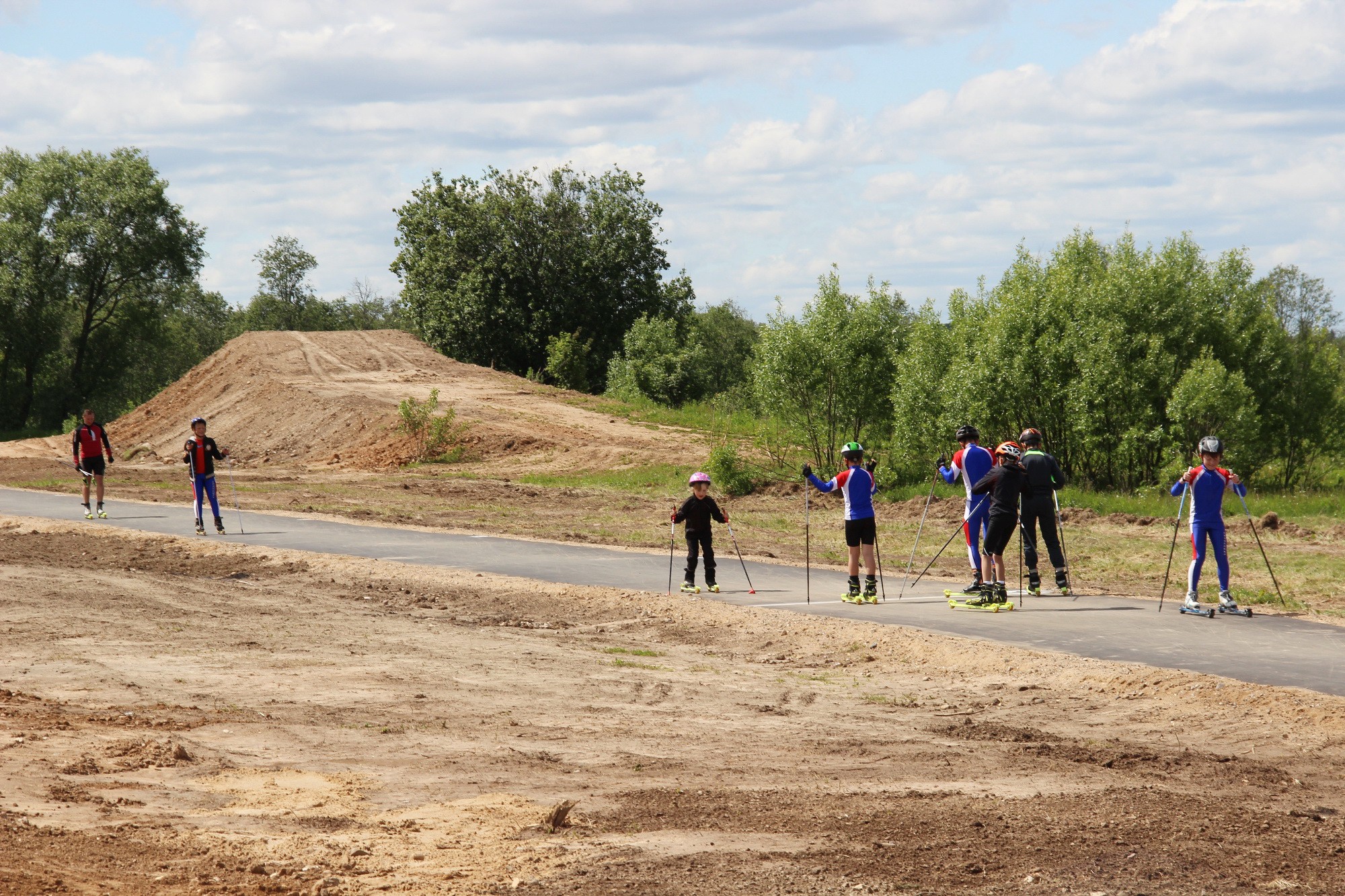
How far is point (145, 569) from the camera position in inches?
688

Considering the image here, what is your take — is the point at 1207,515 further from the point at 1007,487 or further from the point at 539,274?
the point at 539,274

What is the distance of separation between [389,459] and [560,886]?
34.2 m

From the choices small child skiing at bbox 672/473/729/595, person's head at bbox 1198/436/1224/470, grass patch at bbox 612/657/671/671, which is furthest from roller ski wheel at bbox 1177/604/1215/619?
grass patch at bbox 612/657/671/671

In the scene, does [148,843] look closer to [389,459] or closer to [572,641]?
[572,641]

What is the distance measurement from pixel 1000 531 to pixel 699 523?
3.64 metres

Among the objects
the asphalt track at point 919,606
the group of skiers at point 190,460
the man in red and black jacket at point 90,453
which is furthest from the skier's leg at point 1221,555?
the man in red and black jacket at point 90,453

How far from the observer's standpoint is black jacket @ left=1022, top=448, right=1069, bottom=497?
1416cm

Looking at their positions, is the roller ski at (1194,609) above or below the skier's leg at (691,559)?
below

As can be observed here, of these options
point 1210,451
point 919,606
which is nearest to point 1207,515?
point 1210,451

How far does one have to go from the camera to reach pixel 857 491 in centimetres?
1331

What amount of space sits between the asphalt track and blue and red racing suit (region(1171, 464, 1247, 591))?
508 millimetres

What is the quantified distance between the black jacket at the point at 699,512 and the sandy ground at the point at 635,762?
59.7 inches

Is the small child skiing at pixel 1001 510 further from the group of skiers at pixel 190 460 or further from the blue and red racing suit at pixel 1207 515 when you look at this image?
the group of skiers at pixel 190 460

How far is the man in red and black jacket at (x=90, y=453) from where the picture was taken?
2322 centimetres
